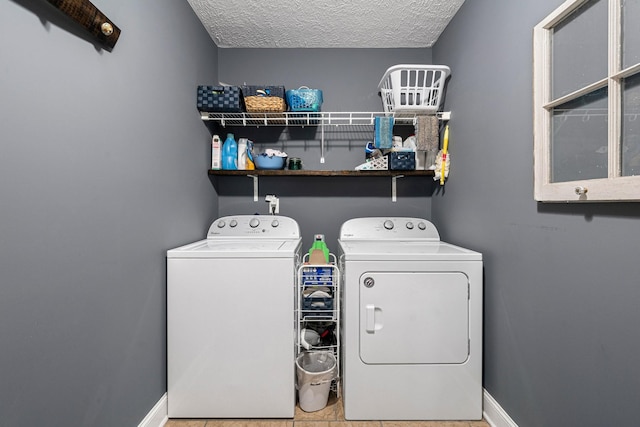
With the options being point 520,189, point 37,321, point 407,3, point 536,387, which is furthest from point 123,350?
point 407,3

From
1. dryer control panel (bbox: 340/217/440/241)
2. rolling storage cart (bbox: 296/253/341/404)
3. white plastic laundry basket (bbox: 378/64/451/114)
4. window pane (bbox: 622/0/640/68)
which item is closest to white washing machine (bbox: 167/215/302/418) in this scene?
rolling storage cart (bbox: 296/253/341/404)

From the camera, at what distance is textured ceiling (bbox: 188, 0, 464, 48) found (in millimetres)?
1837

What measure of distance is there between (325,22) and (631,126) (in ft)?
5.90

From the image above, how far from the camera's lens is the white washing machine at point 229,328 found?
153 cm

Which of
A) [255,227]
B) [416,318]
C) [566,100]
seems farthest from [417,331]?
[255,227]

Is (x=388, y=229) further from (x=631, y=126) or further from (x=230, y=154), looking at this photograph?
(x=631, y=126)

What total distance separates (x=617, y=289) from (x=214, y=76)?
259 cm

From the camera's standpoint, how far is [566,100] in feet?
3.51

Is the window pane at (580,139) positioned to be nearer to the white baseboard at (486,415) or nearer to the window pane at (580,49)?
the window pane at (580,49)

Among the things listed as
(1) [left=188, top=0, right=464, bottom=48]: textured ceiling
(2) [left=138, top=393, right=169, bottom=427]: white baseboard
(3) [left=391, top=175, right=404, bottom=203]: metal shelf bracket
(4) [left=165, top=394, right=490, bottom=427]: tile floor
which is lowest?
(4) [left=165, top=394, right=490, bottom=427]: tile floor

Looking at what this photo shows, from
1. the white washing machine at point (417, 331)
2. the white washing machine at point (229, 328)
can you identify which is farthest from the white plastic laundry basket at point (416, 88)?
the white washing machine at point (229, 328)

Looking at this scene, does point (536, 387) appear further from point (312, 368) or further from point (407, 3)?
point (407, 3)

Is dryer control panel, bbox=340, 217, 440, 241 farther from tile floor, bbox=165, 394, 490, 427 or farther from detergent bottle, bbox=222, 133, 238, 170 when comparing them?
tile floor, bbox=165, 394, 490, 427

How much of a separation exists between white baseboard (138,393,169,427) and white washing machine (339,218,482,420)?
101 cm
